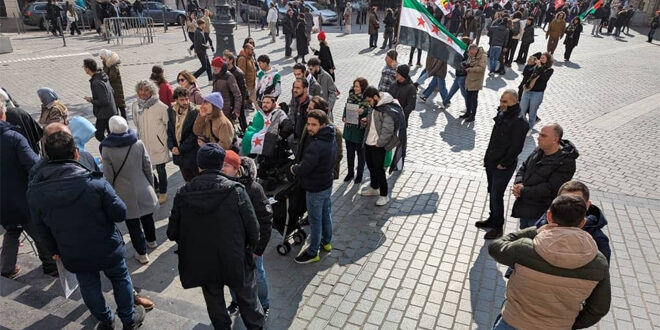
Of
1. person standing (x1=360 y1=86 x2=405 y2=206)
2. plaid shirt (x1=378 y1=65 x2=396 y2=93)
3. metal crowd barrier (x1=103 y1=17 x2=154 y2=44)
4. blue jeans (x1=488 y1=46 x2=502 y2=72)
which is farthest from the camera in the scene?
metal crowd barrier (x1=103 y1=17 x2=154 y2=44)

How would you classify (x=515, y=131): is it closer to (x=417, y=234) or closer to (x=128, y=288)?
(x=417, y=234)

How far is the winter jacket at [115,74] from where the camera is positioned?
7.58 meters

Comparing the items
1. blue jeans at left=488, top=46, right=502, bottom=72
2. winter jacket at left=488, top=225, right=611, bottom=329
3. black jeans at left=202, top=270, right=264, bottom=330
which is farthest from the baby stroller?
blue jeans at left=488, top=46, right=502, bottom=72

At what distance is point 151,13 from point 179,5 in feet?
25.2

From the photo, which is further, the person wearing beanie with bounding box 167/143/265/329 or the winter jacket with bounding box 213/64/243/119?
the winter jacket with bounding box 213/64/243/119

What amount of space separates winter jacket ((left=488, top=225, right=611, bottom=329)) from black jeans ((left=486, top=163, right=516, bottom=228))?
7.85ft

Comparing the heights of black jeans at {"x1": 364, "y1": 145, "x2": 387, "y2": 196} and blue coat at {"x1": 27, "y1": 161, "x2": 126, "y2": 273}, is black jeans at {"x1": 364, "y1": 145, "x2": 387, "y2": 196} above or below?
Answer: below

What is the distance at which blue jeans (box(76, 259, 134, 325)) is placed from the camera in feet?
11.4

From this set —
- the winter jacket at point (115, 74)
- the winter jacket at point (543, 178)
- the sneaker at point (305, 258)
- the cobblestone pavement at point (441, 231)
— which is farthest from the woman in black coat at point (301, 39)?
the winter jacket at point (543, 178)

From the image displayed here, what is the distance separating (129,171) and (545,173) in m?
4.16

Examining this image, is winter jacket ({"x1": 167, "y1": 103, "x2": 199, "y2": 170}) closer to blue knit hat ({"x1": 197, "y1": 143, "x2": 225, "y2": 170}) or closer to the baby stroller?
the baby stroller

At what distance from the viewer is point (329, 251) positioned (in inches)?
208

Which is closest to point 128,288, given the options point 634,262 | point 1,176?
point 1,176

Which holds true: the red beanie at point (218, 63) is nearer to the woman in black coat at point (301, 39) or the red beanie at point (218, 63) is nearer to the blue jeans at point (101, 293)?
the blue jeans at point (101, 293)
